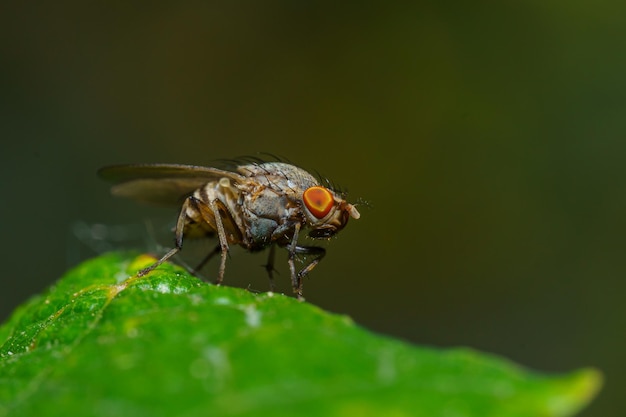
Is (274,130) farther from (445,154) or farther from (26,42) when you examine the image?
(26,42)

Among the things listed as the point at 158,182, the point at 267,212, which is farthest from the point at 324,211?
the point at 158,182

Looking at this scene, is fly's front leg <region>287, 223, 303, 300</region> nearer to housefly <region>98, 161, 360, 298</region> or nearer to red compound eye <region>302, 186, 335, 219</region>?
housefly <region>98, 161, 360, 298</region>

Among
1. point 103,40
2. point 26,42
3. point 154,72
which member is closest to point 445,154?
point 154,72

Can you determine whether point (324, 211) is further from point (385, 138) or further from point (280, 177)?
point (385, 138)

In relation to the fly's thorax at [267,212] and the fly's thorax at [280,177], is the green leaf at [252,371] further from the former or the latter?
the fly's thorax at [280,177]

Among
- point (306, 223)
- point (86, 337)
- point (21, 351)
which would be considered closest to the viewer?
point (86, 337)

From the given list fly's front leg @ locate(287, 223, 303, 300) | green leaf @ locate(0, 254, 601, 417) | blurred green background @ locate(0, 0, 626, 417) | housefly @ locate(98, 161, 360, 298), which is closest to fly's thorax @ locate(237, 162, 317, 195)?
housefly @ locate(98, 161, 360, 298)

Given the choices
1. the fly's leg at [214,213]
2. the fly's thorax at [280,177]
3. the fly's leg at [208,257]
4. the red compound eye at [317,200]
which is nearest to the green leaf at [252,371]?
the fly's leg at [214,213]
